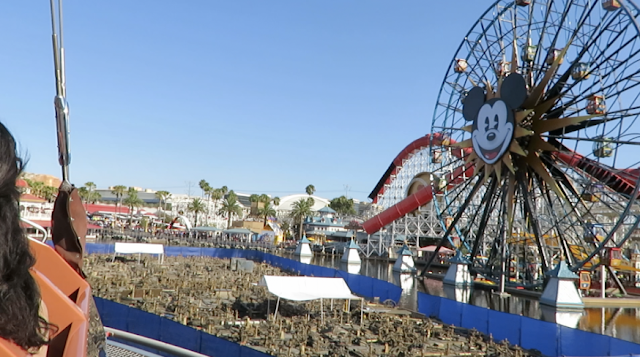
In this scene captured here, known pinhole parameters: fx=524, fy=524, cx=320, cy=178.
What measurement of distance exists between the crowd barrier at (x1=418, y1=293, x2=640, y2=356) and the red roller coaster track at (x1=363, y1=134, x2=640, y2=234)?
11703 millimetres

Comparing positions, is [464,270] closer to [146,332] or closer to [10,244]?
[146,332]

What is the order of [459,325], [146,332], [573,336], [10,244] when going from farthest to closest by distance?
1. [459,325]
2. [573,336]
3. [146,332]
4. [10,244]

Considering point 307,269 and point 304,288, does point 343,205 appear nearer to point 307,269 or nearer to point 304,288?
point 307,269

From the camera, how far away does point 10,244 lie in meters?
1.45

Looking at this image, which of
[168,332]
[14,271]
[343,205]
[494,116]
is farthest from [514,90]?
[343,205]

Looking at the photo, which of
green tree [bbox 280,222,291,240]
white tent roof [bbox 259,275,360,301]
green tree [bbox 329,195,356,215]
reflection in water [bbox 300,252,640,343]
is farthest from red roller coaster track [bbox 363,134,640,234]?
green tree [bbox 329,195,356,215]

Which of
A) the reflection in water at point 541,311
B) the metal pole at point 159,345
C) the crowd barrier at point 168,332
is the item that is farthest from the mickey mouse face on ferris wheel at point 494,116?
the metal pole at point 159,345

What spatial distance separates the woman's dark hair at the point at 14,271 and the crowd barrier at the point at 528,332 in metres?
12.1

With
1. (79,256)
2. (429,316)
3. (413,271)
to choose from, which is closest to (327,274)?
(429,316)

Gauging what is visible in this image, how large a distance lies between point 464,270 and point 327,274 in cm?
1001

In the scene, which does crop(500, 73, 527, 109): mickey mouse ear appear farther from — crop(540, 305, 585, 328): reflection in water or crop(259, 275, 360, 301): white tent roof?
crop(259, 275, 360, 301): white tent roof

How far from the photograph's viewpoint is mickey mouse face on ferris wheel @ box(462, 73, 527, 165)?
28.3 meters

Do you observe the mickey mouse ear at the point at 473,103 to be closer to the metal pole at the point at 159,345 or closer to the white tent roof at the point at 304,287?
the white tent roof at the point at 304,287

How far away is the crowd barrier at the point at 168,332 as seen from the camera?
983 centimetres
